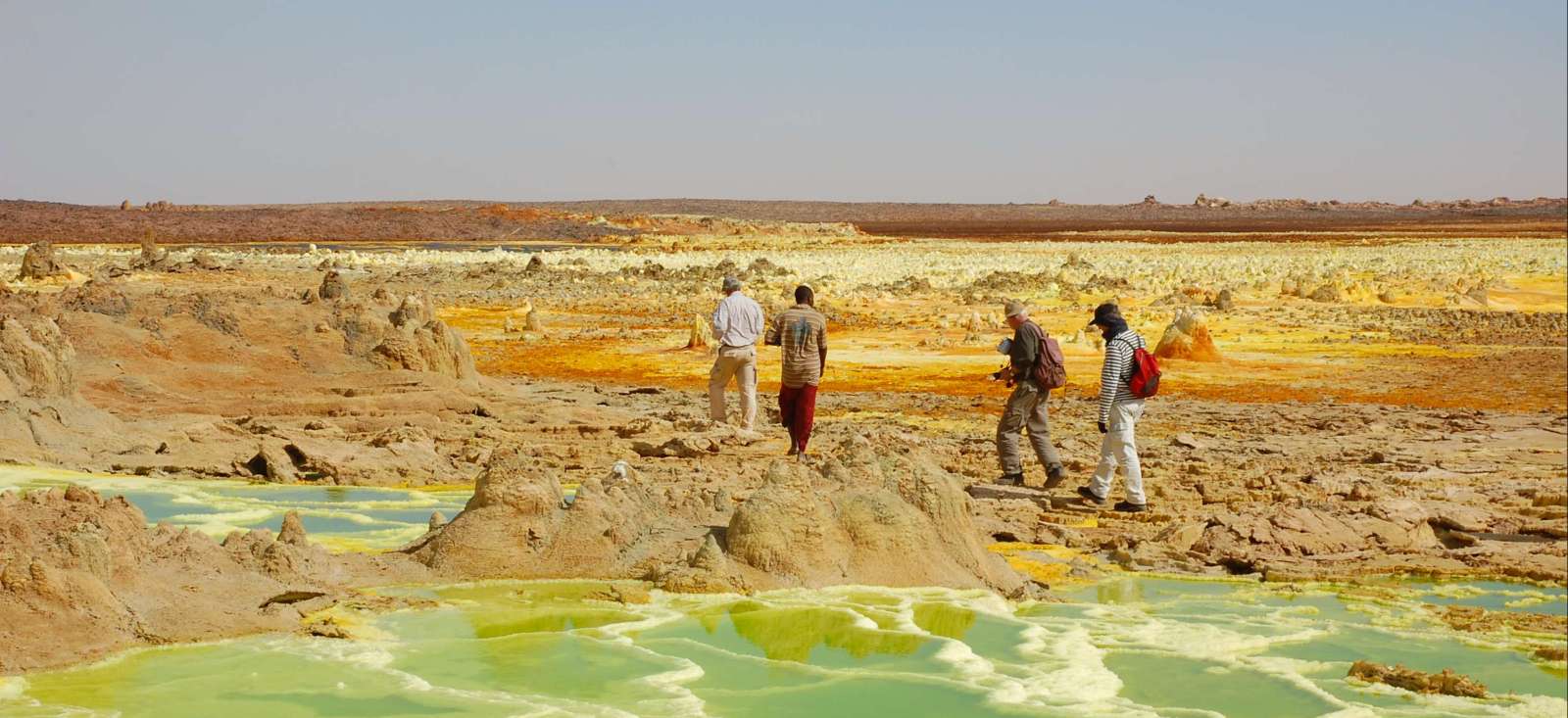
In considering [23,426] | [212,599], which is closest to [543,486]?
[212,599]

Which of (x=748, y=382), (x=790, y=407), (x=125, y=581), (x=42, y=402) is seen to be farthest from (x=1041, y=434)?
(x=42, y=402)

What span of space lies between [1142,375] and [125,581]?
6.53 metres

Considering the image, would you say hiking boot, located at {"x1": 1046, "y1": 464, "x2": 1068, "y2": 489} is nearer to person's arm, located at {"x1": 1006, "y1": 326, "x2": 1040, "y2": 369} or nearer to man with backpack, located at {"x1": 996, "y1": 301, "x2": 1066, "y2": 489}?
man with backpack, located at {"x1": 996, "y1": 301, "x2": 1066, "y2": 489}

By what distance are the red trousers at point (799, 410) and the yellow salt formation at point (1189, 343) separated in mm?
11415

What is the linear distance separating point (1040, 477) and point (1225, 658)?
477 cm

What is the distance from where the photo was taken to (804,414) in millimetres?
12930

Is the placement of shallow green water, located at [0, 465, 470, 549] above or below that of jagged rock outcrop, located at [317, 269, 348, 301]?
below

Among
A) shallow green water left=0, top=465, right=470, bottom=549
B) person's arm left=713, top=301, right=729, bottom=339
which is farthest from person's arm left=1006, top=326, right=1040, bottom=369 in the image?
shallow green water left=0, top=465, right=470, bottom=549

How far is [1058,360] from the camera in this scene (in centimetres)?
1185

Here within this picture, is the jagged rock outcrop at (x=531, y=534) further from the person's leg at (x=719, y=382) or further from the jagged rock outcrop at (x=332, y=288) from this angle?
→ the jagged rock outcrop at (x=332, y=288)

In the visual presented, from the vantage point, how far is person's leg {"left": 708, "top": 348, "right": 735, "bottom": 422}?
45.1 ft

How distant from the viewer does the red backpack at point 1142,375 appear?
11.1m

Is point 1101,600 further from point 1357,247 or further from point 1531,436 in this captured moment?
point 1357,247

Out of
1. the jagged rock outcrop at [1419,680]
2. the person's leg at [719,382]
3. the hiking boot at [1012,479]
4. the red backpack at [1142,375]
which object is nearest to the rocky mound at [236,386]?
the person's leg at [719,382]
